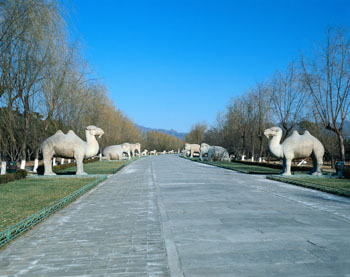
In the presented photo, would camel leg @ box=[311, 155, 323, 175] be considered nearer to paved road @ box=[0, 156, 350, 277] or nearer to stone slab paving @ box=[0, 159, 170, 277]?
paved road @ box=[0, 156, 350, 277]

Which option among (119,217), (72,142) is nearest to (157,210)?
(119,217)

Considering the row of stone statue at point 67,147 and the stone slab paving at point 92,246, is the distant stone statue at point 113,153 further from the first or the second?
the stone slab paving at point 92,246

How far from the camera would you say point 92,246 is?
14.9 feet

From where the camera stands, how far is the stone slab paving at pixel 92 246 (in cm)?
366

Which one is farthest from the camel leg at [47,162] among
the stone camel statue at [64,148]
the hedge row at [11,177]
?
the hedge row at [11,177]

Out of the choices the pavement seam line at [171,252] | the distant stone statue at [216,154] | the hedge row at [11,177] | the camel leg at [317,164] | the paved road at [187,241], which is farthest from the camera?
the distant stone statue at [216,154]

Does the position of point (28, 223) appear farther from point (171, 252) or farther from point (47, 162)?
point (47, 162)

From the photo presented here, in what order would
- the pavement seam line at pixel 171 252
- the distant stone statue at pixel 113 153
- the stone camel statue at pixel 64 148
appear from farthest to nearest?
the distant stone statue at pixel 113 153 < the stone camel statue at pixel 64 148 < the pavement seam line at pixel 171 252

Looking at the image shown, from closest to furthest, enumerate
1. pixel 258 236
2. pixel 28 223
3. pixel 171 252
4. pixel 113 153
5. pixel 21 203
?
pixel 171 252 → pixel 258 236 → pixel 28 223 → pixel 21 203 → pixel 113 153

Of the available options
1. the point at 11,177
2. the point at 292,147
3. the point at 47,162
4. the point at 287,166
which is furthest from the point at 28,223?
the point at 287,166

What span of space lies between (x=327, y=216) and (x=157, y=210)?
136 inches

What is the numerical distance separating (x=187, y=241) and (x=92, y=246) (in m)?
1.32

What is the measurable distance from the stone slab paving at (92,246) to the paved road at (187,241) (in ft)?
0.04

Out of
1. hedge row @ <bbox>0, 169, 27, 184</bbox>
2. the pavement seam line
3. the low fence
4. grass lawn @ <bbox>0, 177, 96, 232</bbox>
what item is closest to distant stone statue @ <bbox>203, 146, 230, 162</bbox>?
hedge row @ <bbox>0, 169, 27, 184</bbox>
